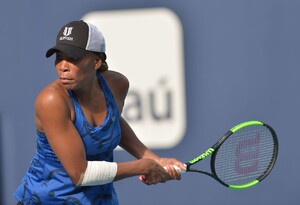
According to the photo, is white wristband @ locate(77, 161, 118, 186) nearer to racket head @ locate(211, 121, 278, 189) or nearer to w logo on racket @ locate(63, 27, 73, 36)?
w logo on racket @ locate(63, 27, 73, 36)

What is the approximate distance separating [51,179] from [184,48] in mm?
2507

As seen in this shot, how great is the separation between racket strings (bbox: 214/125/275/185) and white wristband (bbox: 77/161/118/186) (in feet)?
3.50

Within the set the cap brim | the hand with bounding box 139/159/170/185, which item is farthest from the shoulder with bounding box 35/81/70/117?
the hand with bounding box 139/159/170/185

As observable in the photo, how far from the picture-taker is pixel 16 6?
6.51 m

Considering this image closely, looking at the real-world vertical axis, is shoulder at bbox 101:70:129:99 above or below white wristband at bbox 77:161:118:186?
above

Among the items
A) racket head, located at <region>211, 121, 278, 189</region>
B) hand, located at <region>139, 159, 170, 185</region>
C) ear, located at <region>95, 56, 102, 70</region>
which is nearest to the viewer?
ear, located at <region>95, 56, 102, 70</region>

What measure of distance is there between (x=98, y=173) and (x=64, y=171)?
0.59 ft

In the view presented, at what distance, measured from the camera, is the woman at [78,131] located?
3684 millimetres

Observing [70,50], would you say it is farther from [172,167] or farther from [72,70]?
[172,167]

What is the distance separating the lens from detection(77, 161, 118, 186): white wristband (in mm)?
3762

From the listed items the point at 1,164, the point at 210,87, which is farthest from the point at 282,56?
the point at 1,164

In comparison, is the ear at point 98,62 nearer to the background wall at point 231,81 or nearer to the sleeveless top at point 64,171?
the sleeveless top at point 64,171

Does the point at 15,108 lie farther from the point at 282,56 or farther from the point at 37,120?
the point at 37,120

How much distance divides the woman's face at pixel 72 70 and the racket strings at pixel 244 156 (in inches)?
50.9
